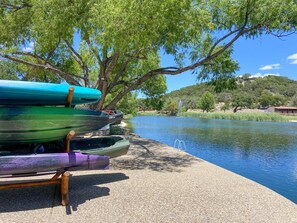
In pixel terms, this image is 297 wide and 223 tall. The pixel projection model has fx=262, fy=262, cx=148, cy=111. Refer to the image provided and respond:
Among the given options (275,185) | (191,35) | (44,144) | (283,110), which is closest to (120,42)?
(191,35)

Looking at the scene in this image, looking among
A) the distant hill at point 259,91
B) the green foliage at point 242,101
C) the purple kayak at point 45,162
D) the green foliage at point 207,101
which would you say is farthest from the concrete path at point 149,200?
the distant hill at point 259,91

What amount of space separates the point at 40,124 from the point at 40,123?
18 mm

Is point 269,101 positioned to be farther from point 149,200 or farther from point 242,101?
point 149,200

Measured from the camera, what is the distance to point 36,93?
3.72 metres

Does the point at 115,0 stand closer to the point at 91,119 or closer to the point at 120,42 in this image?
the point at 120,42

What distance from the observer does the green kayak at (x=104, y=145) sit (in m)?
4.76

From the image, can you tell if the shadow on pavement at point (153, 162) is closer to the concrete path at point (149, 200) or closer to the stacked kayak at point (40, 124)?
the concrete path at point (149, 200)

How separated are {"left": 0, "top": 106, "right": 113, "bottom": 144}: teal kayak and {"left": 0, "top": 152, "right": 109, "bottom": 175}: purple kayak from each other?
0.36m

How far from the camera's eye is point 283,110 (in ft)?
311

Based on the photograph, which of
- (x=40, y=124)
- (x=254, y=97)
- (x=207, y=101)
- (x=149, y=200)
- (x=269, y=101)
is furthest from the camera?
(x=254, y=97)

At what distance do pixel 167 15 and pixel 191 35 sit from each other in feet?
3.95

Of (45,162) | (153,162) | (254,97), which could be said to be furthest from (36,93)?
(254,97)

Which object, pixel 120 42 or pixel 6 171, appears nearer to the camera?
pixel 6 171

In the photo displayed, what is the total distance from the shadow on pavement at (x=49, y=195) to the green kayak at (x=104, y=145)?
2.02 feet
